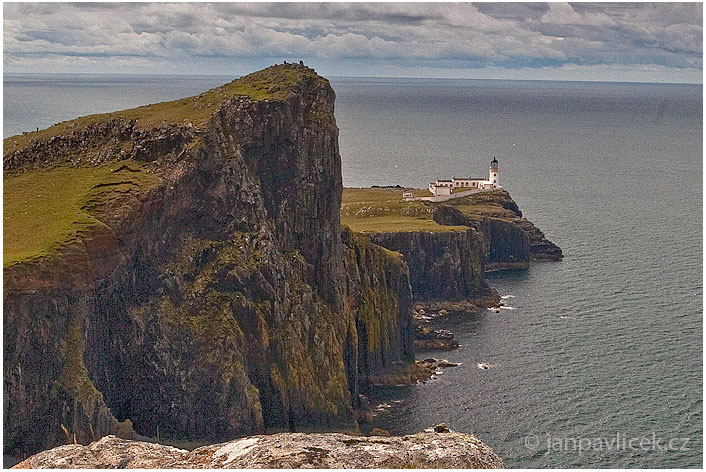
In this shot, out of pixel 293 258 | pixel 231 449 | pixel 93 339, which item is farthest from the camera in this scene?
pixel 293 258

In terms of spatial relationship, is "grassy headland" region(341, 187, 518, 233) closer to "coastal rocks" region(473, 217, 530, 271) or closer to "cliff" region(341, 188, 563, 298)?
"cliff" region(341, 188, 563, 298)

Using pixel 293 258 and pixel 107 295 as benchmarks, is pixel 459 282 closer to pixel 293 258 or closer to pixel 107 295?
pixel 293 258

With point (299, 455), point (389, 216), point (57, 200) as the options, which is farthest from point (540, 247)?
point (299, 455)

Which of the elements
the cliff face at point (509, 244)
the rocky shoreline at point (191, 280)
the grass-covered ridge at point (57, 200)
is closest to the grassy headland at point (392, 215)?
the cliff face at point (509, 244)

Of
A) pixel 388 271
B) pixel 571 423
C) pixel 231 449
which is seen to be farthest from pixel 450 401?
pixel 231 449

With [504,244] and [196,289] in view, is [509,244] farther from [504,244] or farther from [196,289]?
[196,289]
